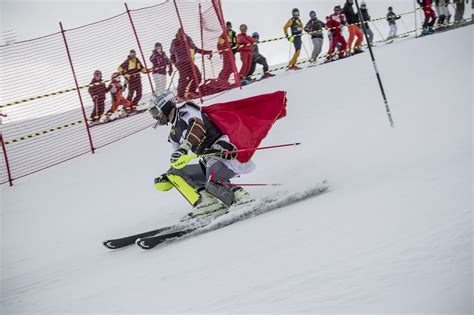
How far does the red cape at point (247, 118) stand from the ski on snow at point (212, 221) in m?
0.72

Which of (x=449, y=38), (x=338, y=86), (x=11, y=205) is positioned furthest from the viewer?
(x=449, y=38)

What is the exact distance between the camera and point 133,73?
11188mm

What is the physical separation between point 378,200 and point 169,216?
3.09 meters

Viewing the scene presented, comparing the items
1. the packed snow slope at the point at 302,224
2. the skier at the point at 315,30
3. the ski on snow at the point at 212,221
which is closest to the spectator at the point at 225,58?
the packed snow slope at the point at 302,224

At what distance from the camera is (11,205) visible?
27.0 feet

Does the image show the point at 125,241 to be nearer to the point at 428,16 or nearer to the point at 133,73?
the point at 133,73

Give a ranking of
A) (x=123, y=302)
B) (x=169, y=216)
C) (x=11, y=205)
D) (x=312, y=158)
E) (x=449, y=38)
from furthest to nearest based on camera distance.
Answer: (x=449, y=38)
(x=11, y=205)
(x=312, y=158)
(x=169, y=216)
(x=123, y=302)

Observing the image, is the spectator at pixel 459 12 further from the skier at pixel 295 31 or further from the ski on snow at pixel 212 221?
the ski on snow at pixel 212 221

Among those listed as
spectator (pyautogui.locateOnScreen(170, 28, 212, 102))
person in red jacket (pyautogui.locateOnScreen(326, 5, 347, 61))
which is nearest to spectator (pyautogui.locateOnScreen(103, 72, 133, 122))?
spectator (pyautogui.locateOnScreen(170, 28, 212, 102))

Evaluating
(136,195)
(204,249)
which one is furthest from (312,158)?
(204,249)

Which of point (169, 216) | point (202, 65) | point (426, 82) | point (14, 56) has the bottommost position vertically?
point (169, 216)

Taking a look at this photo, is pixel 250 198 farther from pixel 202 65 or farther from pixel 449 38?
pixel 449 38

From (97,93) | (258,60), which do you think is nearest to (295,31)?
(258,60)

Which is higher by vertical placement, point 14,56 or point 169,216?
point 14,56
